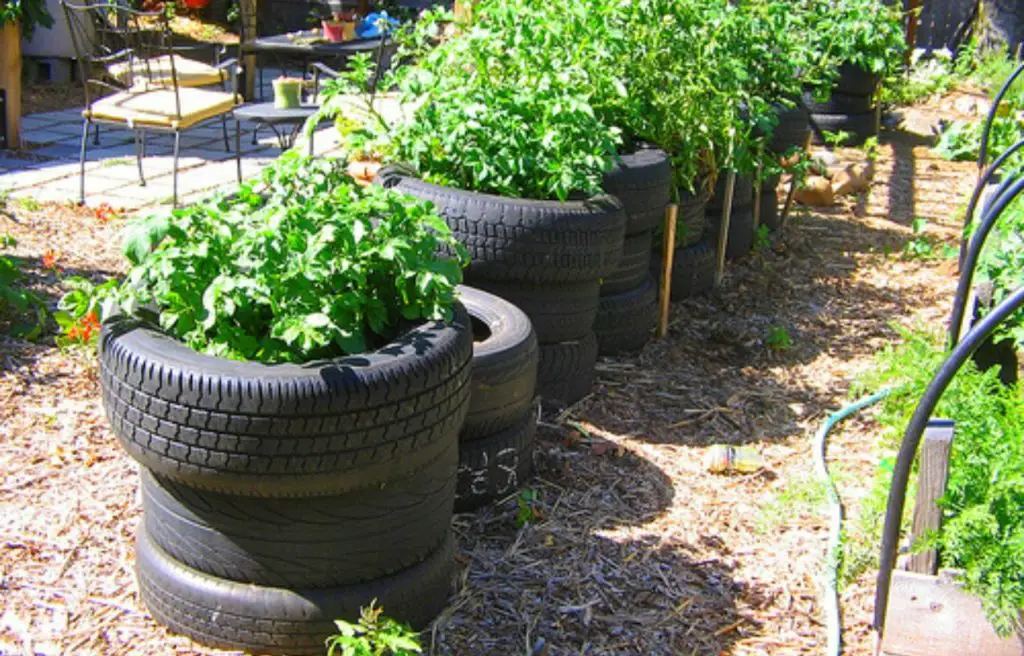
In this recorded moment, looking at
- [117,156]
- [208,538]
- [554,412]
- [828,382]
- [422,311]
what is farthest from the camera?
[117,156]

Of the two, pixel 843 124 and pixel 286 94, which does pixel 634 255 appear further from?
pixel 843 124

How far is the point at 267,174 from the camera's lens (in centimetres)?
334

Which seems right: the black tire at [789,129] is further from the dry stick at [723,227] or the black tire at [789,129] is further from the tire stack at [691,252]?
the tire stack at [691,252]

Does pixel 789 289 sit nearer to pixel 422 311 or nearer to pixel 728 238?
pixel 728 238

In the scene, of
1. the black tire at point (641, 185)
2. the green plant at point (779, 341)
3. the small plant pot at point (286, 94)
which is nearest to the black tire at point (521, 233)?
the black tire at point (641, 185)

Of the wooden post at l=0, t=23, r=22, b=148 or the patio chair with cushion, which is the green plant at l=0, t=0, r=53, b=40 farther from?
the wooden post at l=0, t=23, r=22, b=148

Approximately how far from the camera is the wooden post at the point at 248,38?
9.98 meters

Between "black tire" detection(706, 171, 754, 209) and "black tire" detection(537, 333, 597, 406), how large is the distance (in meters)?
1.86

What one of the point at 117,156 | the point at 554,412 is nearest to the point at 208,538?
the point at 554,412

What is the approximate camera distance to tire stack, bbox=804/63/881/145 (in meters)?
9.84

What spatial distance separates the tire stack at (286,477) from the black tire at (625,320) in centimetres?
208

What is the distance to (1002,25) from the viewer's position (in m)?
13.9

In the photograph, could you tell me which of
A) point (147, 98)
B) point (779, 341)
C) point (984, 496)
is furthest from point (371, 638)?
point (147, 98)

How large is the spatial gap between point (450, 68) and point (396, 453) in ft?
8.30
